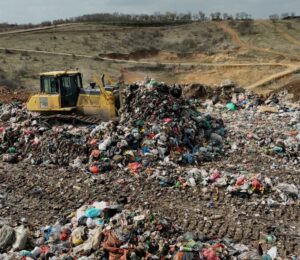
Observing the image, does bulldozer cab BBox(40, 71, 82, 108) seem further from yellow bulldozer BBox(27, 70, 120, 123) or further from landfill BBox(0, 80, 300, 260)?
landfill BBox(0, 80, 300, 260)

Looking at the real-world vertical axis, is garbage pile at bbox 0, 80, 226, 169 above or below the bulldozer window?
below

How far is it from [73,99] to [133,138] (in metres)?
3.14

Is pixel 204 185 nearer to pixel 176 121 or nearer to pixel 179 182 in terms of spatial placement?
pixel 179 182

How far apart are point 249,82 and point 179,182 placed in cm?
1777

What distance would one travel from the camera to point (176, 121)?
1295 centimetres

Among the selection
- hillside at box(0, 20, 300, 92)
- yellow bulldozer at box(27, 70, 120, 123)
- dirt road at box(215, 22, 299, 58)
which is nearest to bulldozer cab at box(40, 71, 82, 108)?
yellow bulldozer at box(27, 70, 120, 123)

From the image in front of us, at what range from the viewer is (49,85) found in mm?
14352

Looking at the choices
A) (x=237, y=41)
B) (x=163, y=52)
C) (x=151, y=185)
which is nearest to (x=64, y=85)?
(x=151, y=185)

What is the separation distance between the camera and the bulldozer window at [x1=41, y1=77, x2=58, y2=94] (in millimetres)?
14238

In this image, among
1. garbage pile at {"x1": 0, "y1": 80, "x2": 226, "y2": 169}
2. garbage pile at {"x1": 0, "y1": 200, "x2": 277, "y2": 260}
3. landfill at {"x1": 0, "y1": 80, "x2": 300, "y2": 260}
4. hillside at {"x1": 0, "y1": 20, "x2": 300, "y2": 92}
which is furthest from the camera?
hillside at {"x1": 0, "y1": 20, "x2": 300, "y2": 92}

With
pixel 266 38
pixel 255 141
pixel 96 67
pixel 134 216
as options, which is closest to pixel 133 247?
pixel 134 216

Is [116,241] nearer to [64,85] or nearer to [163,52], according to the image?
[64,85]

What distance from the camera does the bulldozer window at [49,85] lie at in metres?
14.2

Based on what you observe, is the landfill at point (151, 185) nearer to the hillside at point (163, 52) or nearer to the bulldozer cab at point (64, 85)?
the bulldozer cab at point (64, 85)
